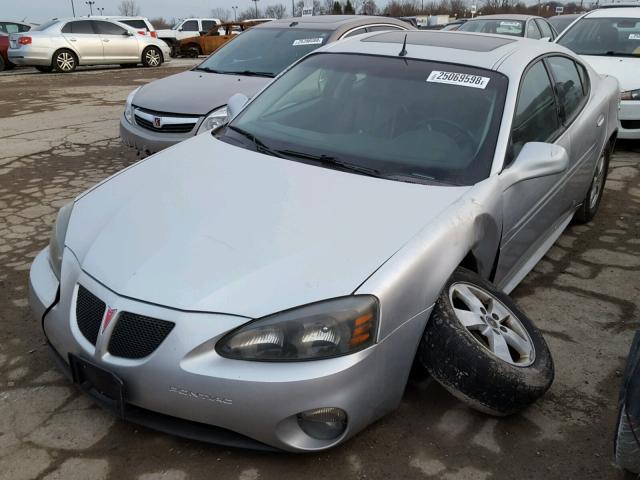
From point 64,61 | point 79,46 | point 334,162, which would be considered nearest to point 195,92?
point 334,162

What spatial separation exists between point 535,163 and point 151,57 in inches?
690

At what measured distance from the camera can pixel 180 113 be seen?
5.65 metres

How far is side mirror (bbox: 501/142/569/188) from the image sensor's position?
2904 mm

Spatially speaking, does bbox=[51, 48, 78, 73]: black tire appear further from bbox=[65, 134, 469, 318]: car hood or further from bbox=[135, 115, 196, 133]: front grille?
bbox=[65, 134, 469, 318]: car hood

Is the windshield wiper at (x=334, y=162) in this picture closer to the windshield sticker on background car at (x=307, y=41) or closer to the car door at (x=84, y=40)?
the windshield sticker on background car at (x=307, y=41)

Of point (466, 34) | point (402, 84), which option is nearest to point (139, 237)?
point (402, 84)

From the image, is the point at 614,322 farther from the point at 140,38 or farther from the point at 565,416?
the point at 140,38

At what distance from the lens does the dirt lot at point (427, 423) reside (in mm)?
2281

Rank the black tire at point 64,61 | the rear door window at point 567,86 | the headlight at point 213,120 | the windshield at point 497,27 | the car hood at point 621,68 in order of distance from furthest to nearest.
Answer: the black tire at point 64,61 → the windshield at point 497,27 → the car hood at point 621,68 → the headlight at point 213,120 → the rear door window at point 567,86

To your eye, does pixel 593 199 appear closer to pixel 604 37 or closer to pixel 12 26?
pixel 604 37

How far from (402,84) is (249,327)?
5.98 ft

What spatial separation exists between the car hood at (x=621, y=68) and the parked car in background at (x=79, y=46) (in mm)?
13762

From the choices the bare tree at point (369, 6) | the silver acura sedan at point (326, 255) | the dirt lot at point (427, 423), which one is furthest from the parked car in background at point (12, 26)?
the bare tree at point (369, 6)

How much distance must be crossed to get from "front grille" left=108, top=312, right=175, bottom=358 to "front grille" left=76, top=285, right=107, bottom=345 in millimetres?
109
